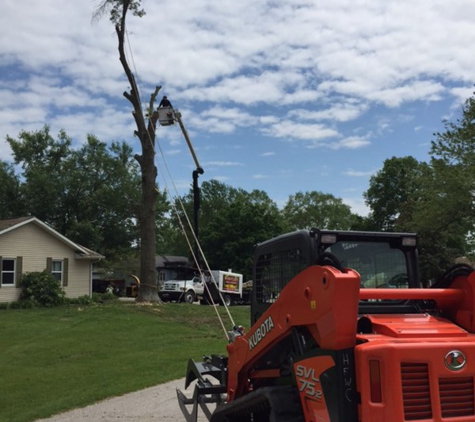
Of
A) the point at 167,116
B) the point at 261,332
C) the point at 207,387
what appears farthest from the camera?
the point at 167,116

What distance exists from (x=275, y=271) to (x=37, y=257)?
25248mm

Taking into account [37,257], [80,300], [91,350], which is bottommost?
[91,350]

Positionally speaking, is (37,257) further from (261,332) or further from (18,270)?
(261,332)

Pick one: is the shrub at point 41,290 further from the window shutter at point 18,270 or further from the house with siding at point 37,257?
the house with siding at point 37,257

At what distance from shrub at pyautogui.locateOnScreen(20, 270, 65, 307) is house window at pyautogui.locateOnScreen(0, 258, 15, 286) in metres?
0.62

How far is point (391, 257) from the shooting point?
4.86 meters

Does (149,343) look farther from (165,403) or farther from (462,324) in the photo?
(462,324)

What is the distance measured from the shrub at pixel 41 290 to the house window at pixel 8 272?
2.05 ft

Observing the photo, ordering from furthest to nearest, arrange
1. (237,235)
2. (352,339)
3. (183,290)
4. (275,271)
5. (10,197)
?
(237,235) < (10,197) < (183,290) < (275,271) < (352,339)

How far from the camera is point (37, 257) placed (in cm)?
2784

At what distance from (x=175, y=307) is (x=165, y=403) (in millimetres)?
15830

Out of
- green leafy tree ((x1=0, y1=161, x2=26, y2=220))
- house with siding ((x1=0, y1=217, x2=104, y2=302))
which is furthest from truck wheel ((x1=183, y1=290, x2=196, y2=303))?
green leafy tree ((x1=0, y1=161, x2=26, y2=220))

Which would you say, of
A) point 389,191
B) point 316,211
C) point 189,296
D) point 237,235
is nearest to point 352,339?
point 189,296

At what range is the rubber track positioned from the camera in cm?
391
